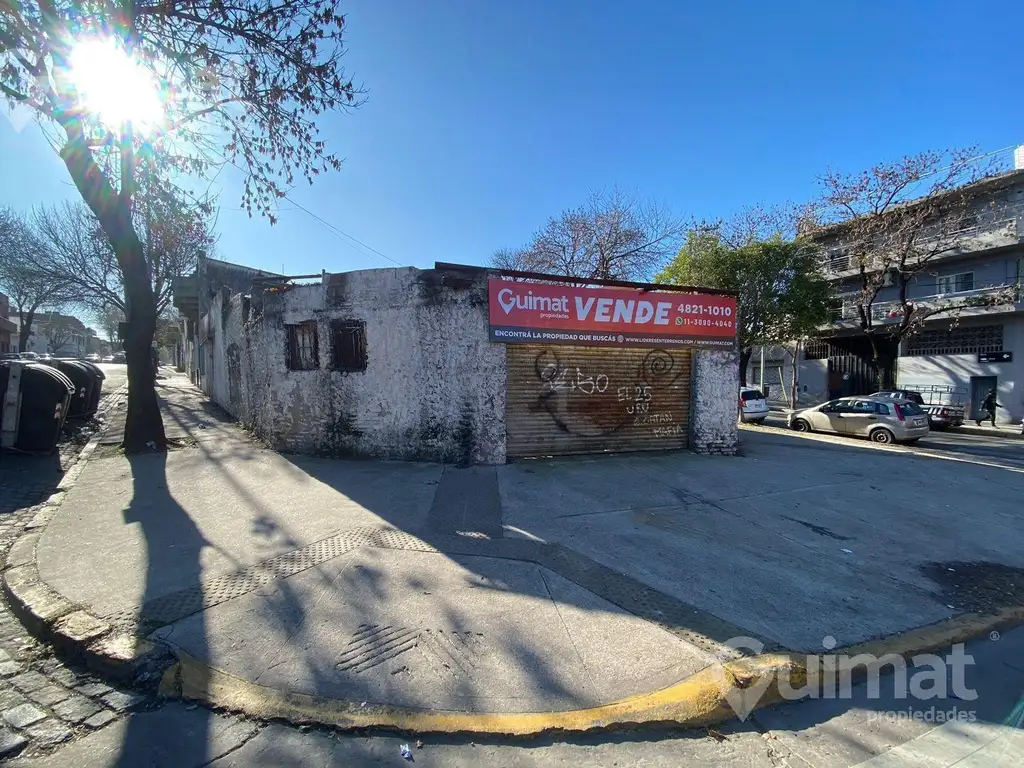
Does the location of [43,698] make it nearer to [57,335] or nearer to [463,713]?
[463,713]

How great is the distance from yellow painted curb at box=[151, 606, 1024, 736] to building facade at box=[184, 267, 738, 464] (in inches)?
221

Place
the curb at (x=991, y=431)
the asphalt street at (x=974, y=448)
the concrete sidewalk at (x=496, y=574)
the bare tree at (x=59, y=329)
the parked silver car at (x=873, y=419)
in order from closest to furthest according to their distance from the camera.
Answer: the concrete sidewalk at (x=496, y=574) → the asphalt street at (x=974, y=448) → the parked silver car at (x=873, y=419) → the curb at (x=991, y=431) → the bare tree at (x=59, y=329)

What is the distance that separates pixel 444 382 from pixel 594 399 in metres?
2.89

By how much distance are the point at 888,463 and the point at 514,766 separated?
36.5ft

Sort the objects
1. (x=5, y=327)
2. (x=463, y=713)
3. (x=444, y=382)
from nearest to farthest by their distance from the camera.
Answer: (x=463, y=713) → (x=444, y=382) → (x=5, y=327)

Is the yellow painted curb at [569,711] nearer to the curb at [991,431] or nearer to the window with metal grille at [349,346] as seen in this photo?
the window with metal grille at [349,346]

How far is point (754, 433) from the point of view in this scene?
50.1 feet

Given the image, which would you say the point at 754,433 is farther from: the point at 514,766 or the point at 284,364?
the point at 514,766

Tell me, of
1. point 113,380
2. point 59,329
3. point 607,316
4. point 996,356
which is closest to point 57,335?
point 59,329

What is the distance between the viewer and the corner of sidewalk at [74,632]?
3027mm

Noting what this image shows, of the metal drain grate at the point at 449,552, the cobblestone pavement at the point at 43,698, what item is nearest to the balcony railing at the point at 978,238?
the metal drain grate at the point at 449,552

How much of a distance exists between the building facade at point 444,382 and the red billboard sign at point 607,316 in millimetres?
228

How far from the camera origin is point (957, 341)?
80.7 ft

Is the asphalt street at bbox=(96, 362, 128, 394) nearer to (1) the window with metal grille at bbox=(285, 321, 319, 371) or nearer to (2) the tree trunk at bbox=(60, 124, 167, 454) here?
(2) the tree trunk at bbox=(60, 124, 167, 454)
